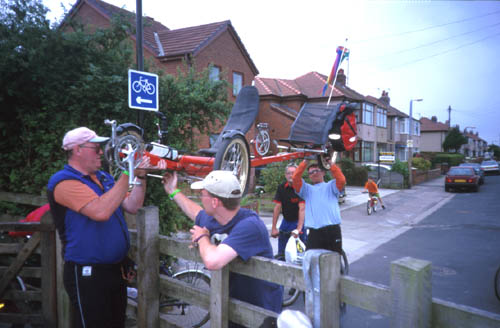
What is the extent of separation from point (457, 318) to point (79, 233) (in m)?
2.42

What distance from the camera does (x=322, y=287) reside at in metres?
1.89

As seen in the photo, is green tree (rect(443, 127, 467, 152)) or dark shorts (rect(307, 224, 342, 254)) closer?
dark shorts (rect(307, 224, 342, 254))

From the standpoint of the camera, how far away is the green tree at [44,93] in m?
4.98

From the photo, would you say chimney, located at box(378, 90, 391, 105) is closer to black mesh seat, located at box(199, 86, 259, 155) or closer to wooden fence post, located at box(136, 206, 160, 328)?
black mesh seat, located at box(199, 86, 259, 155)

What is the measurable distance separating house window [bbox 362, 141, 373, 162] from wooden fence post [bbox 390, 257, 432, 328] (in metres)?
36.7

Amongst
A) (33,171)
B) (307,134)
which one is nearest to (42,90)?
(33,171)

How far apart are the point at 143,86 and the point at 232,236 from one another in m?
3.11

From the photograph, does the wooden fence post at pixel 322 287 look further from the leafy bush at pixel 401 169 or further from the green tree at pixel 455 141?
the green tree at pixel 455 141

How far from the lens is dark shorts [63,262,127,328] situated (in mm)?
2510

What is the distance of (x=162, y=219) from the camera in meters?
5.88

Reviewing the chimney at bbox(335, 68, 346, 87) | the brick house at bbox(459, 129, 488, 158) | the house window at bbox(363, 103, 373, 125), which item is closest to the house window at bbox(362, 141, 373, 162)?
the house window at bbox(363, 103, 373, 125)

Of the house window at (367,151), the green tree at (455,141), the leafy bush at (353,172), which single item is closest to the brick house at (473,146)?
the green tree at (455,141)

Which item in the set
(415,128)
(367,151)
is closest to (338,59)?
(367,151)

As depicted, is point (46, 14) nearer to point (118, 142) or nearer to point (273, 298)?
point (118, 142)
